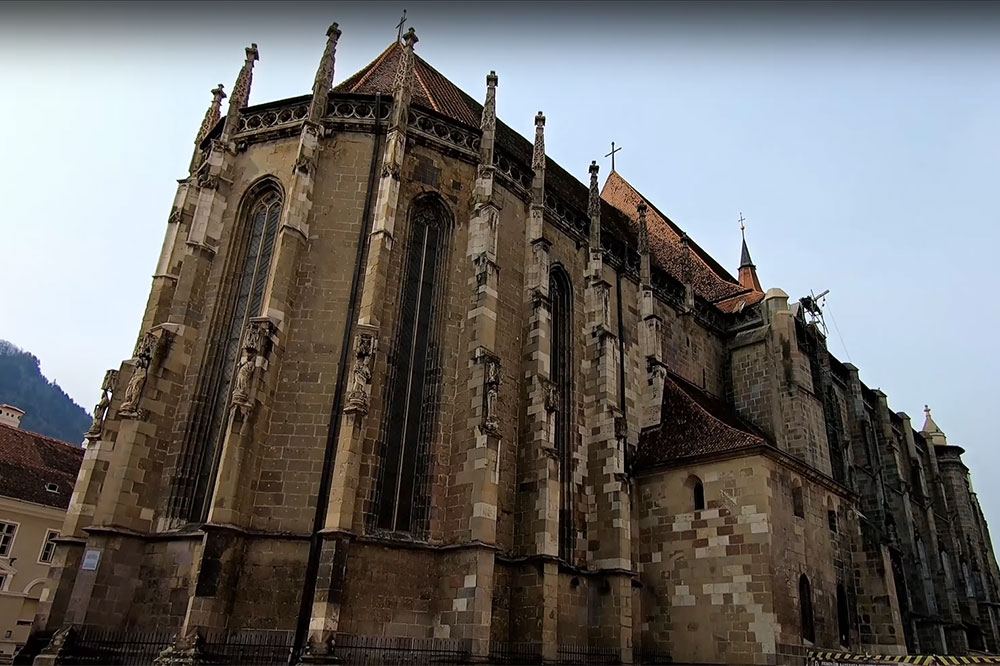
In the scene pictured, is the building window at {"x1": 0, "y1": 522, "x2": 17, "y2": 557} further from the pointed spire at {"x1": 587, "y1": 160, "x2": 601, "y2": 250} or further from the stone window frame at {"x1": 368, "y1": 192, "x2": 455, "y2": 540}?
the pointed spire at {"x1": 587, "y1": 160, "x2": 601, "y2": 250}

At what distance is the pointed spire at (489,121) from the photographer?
697 inches

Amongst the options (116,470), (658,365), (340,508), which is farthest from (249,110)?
(658,365)

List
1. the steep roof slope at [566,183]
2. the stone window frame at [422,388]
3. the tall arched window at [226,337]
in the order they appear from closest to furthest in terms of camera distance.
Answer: the tall arched window at [226,337] → the stone window frame at [422,388] → the steep roof slope at [566,183]

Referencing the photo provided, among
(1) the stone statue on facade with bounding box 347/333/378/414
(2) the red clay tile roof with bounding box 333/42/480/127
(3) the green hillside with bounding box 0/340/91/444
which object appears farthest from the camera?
(3) the green hillside with bounding box 0/340/91/444

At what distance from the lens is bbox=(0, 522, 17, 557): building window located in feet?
80.5

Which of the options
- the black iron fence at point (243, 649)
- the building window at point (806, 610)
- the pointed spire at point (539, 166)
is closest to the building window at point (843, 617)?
the building window at point (806, 610)

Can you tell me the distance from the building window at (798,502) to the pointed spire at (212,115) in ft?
58.7

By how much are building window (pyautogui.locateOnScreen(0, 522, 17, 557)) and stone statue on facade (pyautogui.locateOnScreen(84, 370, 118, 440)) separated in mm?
14060

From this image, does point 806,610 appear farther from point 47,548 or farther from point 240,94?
point 47,548

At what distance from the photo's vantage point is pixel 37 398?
145m

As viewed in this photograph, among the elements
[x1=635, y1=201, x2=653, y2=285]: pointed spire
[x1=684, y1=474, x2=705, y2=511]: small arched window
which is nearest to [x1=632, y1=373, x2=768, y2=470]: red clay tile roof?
[x1=684, y1=474, x2=705, y2=511]: small arched window

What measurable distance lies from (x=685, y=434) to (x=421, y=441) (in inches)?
312

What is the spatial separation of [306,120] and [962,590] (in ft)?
113

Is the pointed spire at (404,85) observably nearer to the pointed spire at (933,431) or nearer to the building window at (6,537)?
the building window at (6,537)
